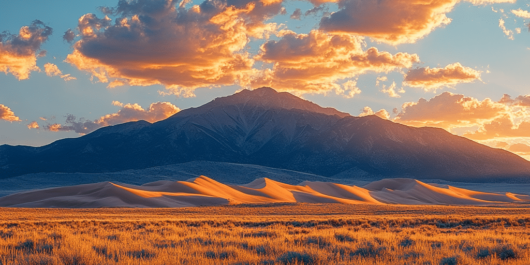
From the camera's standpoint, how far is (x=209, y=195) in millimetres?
84938

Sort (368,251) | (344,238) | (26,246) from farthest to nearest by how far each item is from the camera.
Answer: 1. (344,238)
2. (26,246)
3. (368,251)

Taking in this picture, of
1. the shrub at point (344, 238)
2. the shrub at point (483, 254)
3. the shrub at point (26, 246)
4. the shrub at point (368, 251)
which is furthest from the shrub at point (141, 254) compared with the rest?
the shrub at point (483, 254)

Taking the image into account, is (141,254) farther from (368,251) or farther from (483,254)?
(483,254)

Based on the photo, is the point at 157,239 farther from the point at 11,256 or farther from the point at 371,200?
the point at 371,200

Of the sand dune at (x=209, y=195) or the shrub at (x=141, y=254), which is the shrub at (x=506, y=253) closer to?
the shrub at (x=141, y=254)

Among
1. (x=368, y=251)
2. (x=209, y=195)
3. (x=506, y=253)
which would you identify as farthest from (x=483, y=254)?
(x=209, y=195)

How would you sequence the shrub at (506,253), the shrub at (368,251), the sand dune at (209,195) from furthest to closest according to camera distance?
1. the sand dune at (209,195)
2. the shrub at (368,251)
3. the shrub at (506,253)

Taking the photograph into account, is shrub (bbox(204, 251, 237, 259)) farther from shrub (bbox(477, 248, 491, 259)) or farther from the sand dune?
the sand dune

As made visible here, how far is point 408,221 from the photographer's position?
102 feet

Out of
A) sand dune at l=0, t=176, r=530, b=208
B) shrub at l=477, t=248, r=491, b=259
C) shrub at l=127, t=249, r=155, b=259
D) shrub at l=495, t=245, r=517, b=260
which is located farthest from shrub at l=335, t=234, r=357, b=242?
sand dune at l=0, t=176, r=530, b=208

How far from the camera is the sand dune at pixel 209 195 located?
73.4 metres

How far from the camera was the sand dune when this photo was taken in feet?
241

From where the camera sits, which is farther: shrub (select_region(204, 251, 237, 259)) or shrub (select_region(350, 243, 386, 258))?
shrub (select_region(350, 243, 386, 258))

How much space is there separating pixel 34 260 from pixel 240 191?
80.2 m
